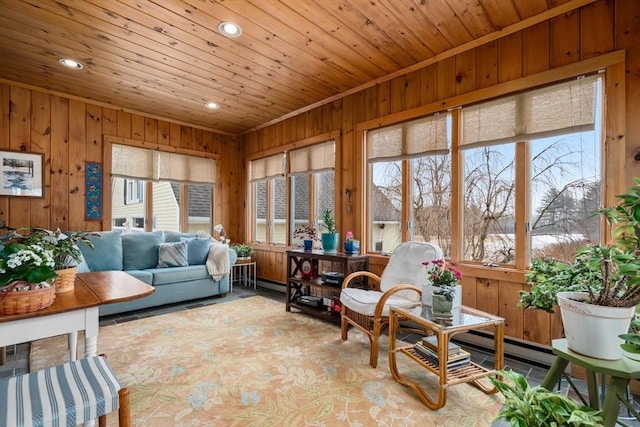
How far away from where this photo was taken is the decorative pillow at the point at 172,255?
4160 mm

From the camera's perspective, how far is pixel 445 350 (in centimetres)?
182

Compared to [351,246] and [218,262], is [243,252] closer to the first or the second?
[218,262]

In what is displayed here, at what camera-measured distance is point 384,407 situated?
6.08 feet

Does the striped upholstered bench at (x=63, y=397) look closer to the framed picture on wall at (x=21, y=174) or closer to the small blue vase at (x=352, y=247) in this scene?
the small blue vase at (x=352, y=247)

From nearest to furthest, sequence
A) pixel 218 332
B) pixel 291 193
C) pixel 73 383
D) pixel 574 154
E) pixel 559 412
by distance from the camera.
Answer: pixel 559 412 < pixel 73 383 < pixel 574 154 < pixel 218 332 < pixel 291 193

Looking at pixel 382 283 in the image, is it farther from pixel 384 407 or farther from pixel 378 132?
pixel 378 132

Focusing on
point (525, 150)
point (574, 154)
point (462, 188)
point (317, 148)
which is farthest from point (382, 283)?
point (317, 148)

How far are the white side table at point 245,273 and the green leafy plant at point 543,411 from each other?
4.36 m

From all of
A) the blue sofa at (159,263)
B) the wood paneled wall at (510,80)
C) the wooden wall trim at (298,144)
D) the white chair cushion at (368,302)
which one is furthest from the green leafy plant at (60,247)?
the wooden wall trim at (298,144)

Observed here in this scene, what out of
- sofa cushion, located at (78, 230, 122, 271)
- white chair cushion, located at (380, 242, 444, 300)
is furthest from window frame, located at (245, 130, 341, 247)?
sofa cushion, located at (78, 230, 122, 271)

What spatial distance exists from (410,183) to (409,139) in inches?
18.5

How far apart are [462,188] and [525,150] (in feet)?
1.91

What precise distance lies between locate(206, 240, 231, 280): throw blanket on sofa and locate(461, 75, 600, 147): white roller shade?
11.1 feet

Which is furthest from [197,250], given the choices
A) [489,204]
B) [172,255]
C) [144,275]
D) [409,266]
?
[489,204]
